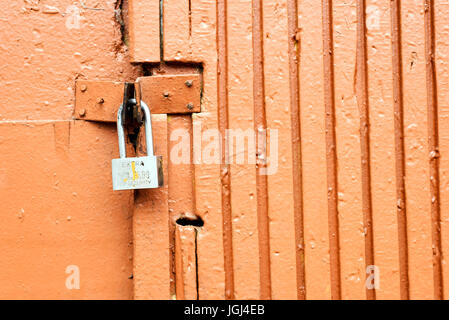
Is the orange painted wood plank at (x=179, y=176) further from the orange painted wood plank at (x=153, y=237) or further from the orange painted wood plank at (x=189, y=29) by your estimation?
the orange painted wood plank at (x=189, y=29)

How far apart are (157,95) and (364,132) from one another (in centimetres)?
56

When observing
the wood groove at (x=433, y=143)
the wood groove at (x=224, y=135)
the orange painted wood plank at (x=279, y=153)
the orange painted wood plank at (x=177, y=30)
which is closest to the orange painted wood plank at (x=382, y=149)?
the wood groove at (x=433, y=143)

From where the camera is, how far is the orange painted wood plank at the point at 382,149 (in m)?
0.86

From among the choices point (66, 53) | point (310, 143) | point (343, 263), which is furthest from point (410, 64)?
point (66, 53)

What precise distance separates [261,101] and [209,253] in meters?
0.43

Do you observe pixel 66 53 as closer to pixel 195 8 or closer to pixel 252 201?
pixel 195 8

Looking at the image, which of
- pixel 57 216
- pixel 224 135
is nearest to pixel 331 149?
pixel 224 135

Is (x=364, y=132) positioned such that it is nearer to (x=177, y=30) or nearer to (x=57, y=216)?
(x=177, y=30)

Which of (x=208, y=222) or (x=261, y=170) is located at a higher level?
(x=261, y=170)

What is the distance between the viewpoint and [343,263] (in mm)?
864

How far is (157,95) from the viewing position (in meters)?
0.87

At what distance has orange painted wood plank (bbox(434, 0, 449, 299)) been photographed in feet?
2.85

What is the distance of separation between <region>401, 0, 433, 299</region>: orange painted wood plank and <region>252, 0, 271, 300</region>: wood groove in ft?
1.25

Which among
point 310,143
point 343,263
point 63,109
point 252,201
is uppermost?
point 63,109
